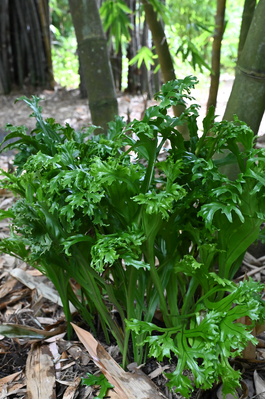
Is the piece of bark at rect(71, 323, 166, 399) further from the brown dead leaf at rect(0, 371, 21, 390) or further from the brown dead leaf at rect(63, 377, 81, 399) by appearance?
the brown dead leaf at rect(0, 371, 21, 390)

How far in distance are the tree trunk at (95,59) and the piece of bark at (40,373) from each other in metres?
0.88

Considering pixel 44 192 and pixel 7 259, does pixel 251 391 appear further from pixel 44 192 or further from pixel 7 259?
pixel 7 259

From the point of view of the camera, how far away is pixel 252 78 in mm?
1289

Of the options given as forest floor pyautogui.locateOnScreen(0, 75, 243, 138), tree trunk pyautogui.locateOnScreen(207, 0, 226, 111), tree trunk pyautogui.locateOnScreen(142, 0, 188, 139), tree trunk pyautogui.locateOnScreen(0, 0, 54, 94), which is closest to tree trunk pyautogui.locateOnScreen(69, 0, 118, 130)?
tree trunk pyautogui.locateOnScreen(142, 0, 188, 139)

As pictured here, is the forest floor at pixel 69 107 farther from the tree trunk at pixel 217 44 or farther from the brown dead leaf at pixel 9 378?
the brown dead leaf at pixel 9 378

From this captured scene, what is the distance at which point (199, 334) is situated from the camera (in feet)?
3.04

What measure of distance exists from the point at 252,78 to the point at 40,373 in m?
0.95

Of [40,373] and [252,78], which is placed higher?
[252,78]

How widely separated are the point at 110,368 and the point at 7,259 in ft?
2.53

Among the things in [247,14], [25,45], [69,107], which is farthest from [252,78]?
[25,45]

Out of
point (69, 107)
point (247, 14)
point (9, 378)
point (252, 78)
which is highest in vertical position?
point (247, 14)

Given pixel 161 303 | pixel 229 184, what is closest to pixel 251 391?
pixel 161 303

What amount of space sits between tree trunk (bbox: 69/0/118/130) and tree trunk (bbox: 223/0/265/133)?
54 cm

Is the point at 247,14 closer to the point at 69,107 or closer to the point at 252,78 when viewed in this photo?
the point at 252,78
